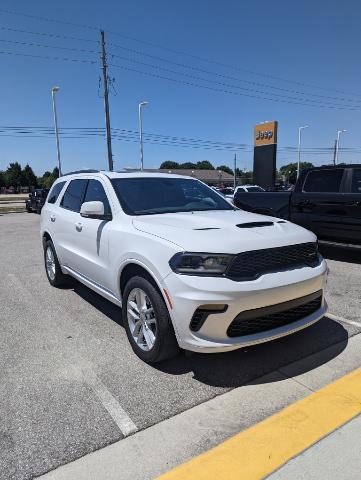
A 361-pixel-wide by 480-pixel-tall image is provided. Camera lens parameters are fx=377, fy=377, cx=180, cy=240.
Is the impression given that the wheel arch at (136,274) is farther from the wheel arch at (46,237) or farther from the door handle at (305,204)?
the door handle at (305,204)

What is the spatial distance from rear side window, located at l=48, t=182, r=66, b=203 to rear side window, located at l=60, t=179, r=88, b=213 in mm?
376

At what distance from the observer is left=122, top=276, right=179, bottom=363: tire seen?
121 inches

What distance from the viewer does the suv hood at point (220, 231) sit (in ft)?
9.76

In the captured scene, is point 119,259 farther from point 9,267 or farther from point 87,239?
point 9,267

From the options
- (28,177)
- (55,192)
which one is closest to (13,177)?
(28,177)

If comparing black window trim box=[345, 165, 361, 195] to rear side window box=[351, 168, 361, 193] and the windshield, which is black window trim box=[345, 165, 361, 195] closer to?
rear side window box=[351, 168, 361, 193]

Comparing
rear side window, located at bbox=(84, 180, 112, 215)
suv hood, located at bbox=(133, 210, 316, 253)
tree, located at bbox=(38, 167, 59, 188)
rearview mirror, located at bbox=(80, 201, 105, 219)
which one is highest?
rear side window, located at bbox=(84, 180, 112, 215)

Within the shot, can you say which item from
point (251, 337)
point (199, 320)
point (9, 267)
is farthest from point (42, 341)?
point (9, 267)

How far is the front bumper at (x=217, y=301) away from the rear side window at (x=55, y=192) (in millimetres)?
3637

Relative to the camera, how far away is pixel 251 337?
2.97 metres

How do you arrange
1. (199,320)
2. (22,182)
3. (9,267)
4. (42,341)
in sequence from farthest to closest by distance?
1. (22,182)
2. (9,267)
3. (42,341)
4. (199,320)

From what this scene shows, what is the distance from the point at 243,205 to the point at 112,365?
21.3ft

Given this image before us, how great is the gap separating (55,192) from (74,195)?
107 cm

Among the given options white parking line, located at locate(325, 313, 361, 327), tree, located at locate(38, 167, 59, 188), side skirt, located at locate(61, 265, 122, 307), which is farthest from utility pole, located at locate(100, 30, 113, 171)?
tree, located at locate(38, 167, 59, 188)
